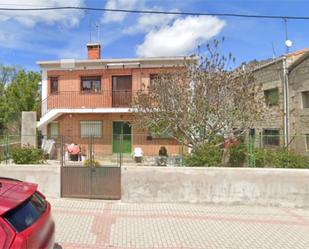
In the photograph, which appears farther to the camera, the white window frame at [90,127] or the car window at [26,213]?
the white window frame at [90,127]

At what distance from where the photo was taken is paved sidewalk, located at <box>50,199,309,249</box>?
19.3ft

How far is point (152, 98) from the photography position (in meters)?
10.9

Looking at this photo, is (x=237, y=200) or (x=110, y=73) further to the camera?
(x=110, y=73)

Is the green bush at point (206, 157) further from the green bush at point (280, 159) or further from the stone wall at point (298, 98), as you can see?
the stone wall at point (298, 98)

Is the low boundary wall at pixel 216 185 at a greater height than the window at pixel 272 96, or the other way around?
the window at pixel 272 96

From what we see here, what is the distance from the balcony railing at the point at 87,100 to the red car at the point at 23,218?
1561cm

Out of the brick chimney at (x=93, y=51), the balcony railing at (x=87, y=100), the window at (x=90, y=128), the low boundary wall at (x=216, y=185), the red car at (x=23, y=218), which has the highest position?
the brick chimney at (x=93, y=51)

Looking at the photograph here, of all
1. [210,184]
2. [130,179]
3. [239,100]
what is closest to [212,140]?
[239,100]

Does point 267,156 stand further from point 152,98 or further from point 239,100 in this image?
point 152,98

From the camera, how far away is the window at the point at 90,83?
66.5 feet

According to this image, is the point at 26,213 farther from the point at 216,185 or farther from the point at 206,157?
the point at 206,157

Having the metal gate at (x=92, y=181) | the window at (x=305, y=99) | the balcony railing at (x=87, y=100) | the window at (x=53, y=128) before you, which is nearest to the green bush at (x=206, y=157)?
the metal gate at (x=92, y=181)

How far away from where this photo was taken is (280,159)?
8969 millimetres

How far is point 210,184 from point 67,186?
12.3ft
